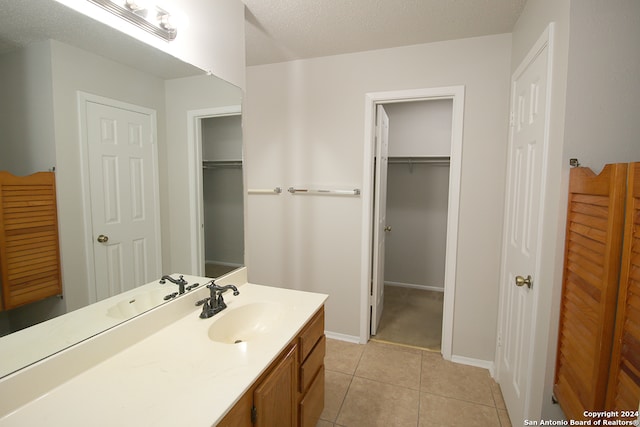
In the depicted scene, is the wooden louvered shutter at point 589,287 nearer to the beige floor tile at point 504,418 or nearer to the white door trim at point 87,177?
the beige floor tile at point 504,418

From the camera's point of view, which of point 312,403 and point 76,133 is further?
point 312,403

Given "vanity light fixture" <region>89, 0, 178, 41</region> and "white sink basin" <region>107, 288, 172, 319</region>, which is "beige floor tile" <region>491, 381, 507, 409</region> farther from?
"vanity light fixture" <region>89, 0, 178, 41</region>

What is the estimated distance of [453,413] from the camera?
1.83m

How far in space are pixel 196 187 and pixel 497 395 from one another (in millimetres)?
2361

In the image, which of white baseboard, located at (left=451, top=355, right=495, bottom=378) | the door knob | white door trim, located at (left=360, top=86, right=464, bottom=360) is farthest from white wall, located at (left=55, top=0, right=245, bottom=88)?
white baseboard, located at (left=451, top=355, right=495, bottom=378)

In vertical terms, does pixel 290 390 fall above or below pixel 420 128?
below

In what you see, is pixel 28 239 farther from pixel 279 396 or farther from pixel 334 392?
pixel 334 392

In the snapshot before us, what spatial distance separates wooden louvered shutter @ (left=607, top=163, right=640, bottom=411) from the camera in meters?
0.78

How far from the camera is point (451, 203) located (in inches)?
88.1

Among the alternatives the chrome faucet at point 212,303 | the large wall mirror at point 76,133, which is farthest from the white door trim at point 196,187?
the chrome faucet at point 212,303

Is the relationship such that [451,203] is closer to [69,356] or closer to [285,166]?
[285,166]

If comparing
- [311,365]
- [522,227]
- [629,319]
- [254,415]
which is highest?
[522,227]

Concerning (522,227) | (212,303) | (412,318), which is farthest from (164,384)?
(412,318)

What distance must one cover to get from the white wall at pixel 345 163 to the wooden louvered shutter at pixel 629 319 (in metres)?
1.39
